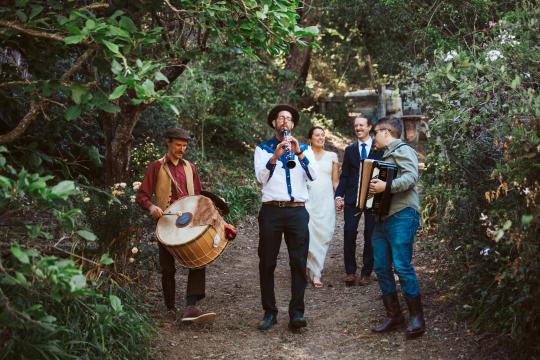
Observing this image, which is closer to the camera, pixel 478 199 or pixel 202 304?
pixel 478 199

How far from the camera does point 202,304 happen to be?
7.78 m

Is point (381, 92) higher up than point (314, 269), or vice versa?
point (381, 92)

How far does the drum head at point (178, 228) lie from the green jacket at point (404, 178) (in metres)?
1.70

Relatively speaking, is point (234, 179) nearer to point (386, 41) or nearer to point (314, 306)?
point (386, 41)

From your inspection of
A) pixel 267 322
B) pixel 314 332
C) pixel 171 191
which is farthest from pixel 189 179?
pixel 314 332

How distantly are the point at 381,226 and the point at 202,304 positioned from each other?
8.00ft

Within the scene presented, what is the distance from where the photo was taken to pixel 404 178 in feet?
19.9

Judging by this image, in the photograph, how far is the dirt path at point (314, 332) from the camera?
609 cm

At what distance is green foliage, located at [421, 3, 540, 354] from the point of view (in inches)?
185

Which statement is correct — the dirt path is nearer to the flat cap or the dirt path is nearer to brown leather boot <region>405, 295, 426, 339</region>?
brown leather boot <region>405, 295, 426, 339</region>

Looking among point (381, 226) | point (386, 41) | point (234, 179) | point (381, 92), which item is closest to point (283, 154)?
point (381, 226)

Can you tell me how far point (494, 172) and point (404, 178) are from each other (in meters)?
1.18

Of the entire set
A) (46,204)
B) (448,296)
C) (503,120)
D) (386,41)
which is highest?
(386,41)

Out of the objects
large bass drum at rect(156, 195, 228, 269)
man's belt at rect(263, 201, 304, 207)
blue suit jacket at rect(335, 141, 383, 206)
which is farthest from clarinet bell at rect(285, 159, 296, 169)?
blue suit jacket at rect(335, 141, 383, 206)
